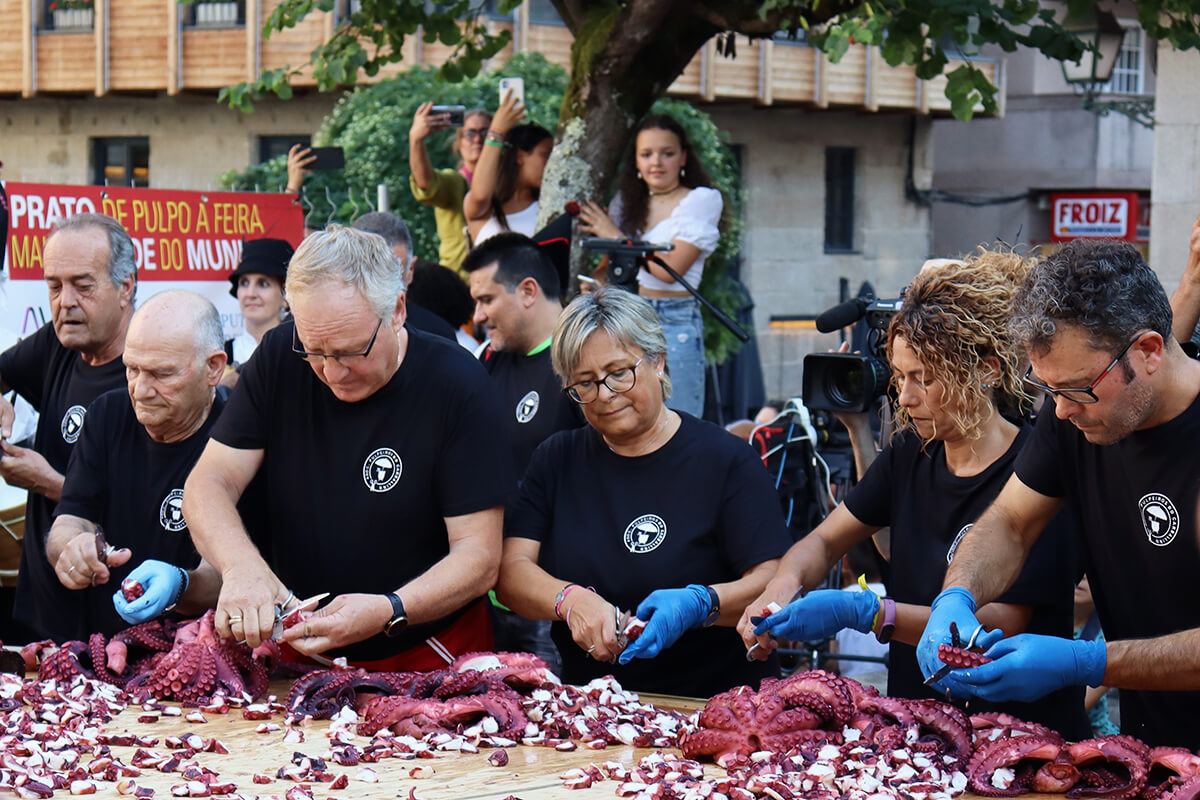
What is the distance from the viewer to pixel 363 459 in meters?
3.83

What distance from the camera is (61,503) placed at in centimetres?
414

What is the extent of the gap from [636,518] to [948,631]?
97 centimetres

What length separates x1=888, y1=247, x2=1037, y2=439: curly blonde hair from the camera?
3553mm

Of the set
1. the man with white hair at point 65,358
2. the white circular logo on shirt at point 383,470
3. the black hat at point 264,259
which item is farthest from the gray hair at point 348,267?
the black hat at point 264,259

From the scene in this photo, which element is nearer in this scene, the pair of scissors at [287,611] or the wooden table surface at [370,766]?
the wooden table surface at [370,766]

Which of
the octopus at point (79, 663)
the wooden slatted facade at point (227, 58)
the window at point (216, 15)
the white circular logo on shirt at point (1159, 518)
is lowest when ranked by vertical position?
the octopus at point (79, 663)

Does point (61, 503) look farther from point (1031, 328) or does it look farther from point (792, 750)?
point (1031, 328)

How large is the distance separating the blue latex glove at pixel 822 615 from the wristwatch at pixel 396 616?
0.84m

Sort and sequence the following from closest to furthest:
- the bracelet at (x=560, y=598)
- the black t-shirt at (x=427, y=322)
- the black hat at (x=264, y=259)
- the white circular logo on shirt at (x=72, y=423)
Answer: the bracelet at (x=560, y=598)
the white circular logo on shirt at (x=72, y=423)
the black t-shirt at (x=427, y=322)
the black hat at (x=264, y=259)

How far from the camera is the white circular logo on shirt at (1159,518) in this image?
3.16 m

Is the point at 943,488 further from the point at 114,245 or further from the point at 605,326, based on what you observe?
the point at 114,245

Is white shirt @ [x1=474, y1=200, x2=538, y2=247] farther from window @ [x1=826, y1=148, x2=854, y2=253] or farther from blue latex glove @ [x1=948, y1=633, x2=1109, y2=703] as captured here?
window @ [x1=826, y1=148, x2=854, y2=253]

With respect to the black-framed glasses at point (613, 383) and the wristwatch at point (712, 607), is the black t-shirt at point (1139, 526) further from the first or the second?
the black-framed glasses at point (613, 383)

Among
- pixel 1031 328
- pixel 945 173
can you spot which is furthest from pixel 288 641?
pixel 945 173
